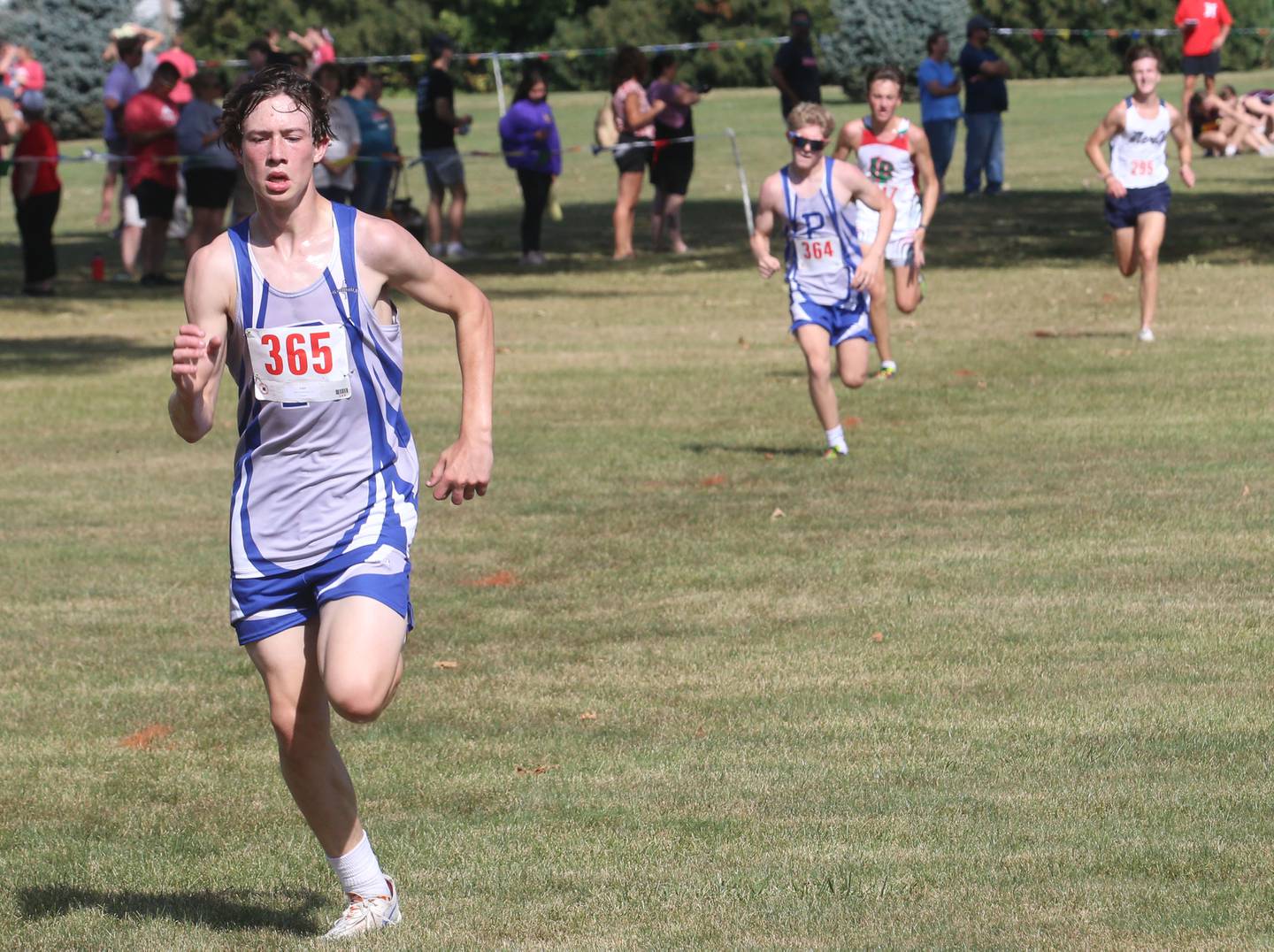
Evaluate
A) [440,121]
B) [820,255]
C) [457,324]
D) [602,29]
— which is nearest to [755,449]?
[820,255]

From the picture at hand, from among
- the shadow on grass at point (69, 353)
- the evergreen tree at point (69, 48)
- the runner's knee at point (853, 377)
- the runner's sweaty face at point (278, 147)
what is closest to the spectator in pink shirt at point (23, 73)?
the shadow on grass at point (69, 353)

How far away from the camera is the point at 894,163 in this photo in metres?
15.3

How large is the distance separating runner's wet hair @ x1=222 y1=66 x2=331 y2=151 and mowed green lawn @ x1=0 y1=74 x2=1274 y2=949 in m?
2.06

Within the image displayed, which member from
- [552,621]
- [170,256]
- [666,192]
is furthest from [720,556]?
[170,256]

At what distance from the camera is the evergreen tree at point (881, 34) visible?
2346 inches

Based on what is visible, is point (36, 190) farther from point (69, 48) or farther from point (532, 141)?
point (69, 48)

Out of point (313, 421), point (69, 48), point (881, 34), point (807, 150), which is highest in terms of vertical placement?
point (313, 421)

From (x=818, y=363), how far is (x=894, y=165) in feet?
11.1

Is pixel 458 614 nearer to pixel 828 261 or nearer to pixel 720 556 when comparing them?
pixel 720 556

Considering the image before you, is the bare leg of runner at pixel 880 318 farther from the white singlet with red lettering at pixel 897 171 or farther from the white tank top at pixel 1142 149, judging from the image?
the white tank top at pixel 1142 149

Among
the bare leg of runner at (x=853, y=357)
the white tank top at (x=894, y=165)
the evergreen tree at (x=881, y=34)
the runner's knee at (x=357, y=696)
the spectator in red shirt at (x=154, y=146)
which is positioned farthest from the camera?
the evergreen tree at (x=881, y=34)

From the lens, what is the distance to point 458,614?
9695 mm

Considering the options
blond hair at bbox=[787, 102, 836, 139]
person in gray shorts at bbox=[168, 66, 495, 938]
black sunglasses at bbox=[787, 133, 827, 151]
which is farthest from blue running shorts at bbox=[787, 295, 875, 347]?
person in gray shorts at bbox=[168, 66, 495, 938]

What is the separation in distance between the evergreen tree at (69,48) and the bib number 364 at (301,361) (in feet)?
177
